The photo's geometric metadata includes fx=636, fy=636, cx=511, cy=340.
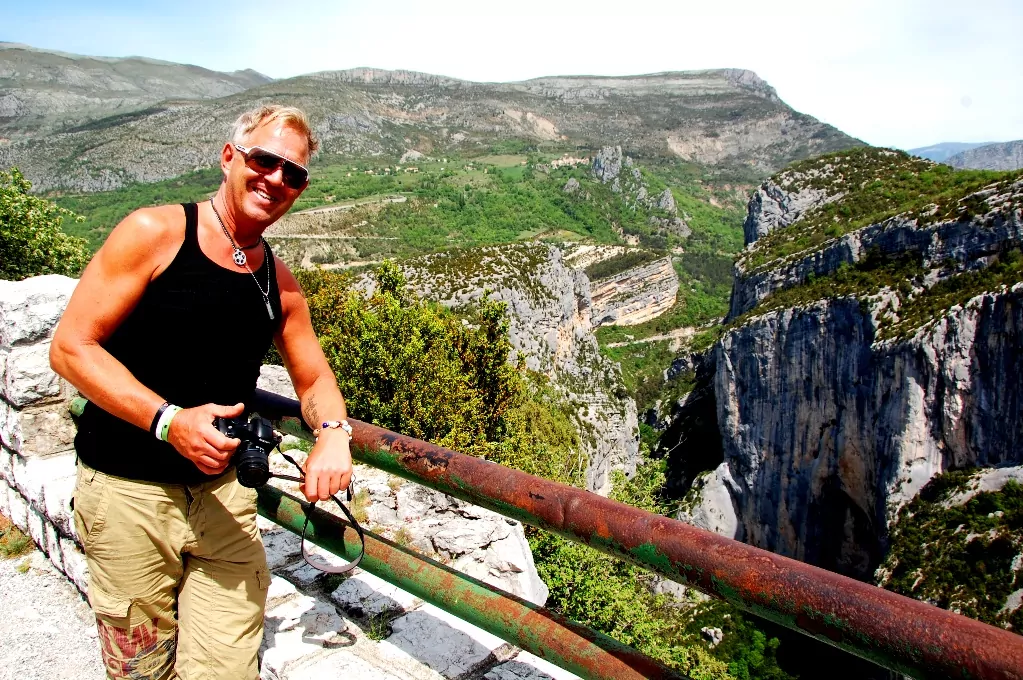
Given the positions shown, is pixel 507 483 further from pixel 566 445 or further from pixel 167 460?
pixel 566 445

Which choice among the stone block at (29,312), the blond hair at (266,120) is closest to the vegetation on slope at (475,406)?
the stone block at (29,312)

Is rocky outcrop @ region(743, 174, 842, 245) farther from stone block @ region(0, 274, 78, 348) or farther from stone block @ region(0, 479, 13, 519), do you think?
stone block @ region(0, 479, 13, 519)

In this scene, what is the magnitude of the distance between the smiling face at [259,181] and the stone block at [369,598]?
194 centimetres

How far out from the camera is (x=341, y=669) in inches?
113

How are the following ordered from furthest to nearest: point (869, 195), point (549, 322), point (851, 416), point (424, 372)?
point (869, 195) < point (549, 322) < point (851, 416) < point (424, 372)

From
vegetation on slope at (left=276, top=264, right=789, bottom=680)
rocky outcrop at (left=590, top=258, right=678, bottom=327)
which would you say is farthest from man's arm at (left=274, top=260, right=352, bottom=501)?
rocky outcrop at (left=590, top=258, right=678, bottom=327)

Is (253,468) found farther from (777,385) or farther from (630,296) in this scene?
(630,296)

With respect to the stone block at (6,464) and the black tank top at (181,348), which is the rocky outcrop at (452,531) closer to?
the stone block at (6,464)

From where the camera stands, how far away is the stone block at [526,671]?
2.86 metres

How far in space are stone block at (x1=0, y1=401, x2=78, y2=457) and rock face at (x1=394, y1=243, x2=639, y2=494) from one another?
37.4m

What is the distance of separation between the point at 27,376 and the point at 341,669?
290 centimetres

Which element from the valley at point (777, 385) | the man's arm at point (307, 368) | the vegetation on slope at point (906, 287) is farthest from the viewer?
the vegetation on slope at point (906, 287)

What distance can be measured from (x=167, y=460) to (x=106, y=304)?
0.62 metres

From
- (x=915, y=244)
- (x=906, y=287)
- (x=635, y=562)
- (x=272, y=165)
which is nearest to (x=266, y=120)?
(x=272, y=165)
